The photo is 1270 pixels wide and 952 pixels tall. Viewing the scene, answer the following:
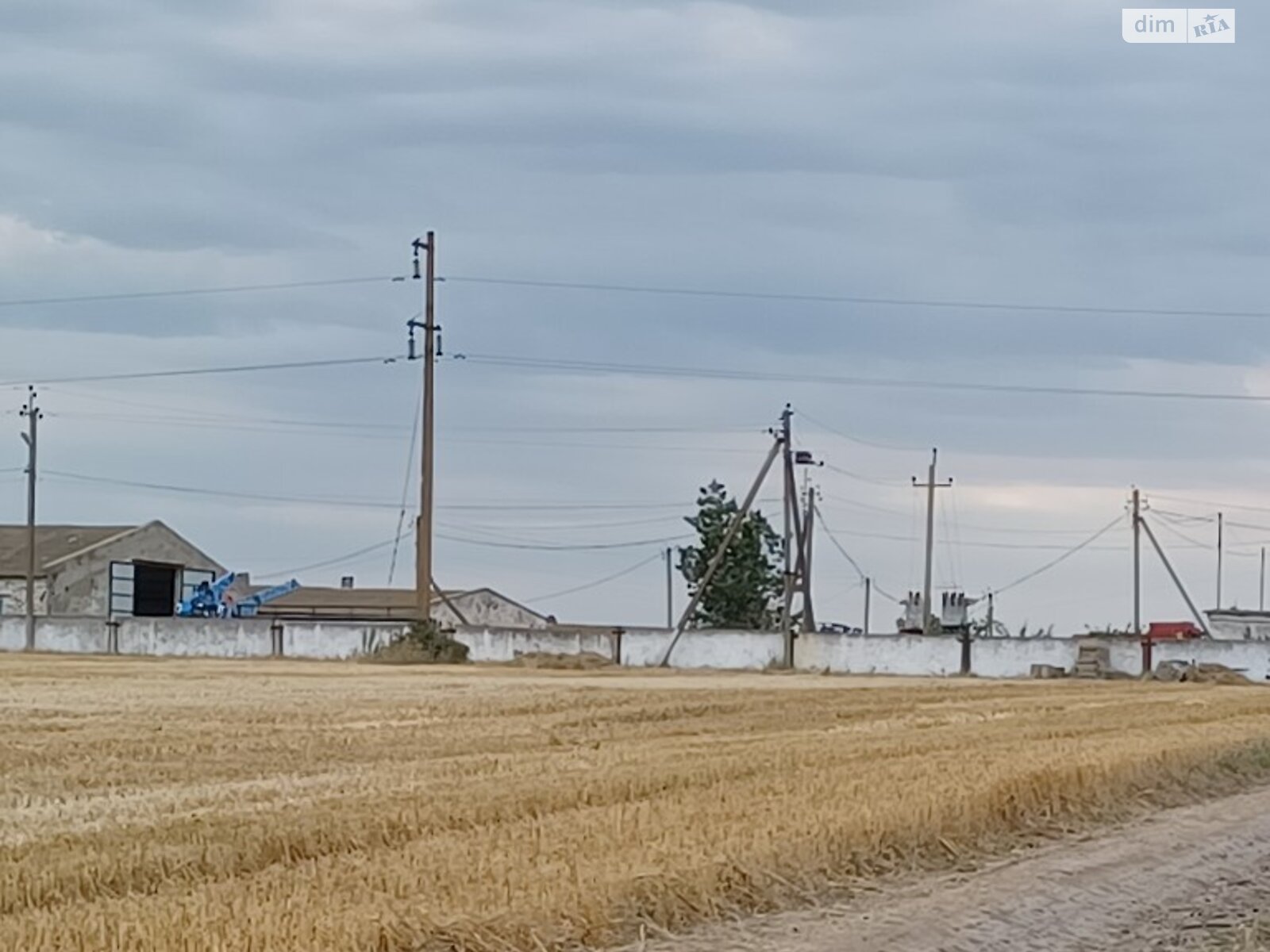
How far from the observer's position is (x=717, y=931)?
11586 mm

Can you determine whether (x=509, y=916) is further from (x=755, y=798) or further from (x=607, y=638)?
(x=607, y=638)

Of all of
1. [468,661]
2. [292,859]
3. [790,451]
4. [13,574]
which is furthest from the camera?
[13,574]

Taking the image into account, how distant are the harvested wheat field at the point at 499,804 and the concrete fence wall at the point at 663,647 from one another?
24.5 m

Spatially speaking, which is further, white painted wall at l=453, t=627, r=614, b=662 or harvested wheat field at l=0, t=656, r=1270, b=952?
white painted wall at l=453, t=627, r=614, b=662

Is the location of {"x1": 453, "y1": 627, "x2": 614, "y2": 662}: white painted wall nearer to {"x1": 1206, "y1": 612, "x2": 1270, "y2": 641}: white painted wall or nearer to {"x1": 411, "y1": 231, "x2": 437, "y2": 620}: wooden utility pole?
{"x1": 411, "y1": 231, "x2": 437, "y2": 620}: wooden utility pole

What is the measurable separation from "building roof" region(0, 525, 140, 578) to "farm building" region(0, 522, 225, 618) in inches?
1.5

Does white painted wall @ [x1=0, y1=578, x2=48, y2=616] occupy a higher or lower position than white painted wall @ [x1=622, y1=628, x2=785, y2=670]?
higher

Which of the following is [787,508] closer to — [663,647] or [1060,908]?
[663,647]

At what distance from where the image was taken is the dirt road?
1172cm

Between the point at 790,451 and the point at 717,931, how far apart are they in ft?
195

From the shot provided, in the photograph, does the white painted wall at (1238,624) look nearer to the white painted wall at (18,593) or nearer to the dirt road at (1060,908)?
the white painted wall at (18,593)

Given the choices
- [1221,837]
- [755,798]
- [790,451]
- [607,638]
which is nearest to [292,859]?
[755,798]

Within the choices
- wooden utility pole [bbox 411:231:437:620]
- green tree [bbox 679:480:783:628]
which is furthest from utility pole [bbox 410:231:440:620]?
green tree [bbox 679:480:783:628]

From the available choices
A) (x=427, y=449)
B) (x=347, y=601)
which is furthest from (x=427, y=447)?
(x=347, y=601)
